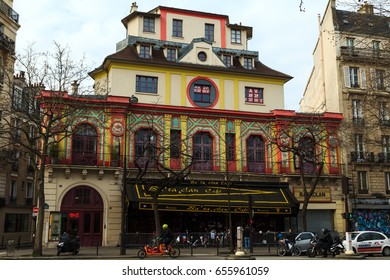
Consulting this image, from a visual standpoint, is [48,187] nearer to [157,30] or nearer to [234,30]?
[157,30]

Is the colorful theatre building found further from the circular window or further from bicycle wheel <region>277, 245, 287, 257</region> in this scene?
bicycle wheel <region>277, 245, 287, 257</region>

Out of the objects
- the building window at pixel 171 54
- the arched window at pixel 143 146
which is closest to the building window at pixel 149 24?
the building window at pixel 171 54

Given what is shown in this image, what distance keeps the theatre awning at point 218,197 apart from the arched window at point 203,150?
4.83 feet

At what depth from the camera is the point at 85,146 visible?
93.1ft

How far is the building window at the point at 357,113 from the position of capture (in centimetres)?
3344

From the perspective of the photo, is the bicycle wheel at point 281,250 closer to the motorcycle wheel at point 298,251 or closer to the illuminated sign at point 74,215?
the motorcycle wheel at point 298,251

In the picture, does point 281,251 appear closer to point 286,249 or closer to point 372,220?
point 286,249

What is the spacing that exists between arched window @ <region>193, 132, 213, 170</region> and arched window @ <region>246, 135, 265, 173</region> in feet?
8.94

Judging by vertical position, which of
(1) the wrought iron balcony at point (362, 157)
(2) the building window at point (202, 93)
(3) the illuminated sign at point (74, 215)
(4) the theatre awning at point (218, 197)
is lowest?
(3) the illuminated sign at point (74, 215)

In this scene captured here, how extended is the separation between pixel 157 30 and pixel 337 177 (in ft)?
56.4

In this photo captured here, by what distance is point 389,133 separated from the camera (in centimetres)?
3319

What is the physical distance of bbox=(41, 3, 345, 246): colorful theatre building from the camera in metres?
27.4

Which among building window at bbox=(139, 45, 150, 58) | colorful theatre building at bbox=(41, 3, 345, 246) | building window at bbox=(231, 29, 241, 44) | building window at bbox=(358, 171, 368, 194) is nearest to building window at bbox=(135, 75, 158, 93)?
colorful theatre building at bbox=(41, 3, 345, 246)

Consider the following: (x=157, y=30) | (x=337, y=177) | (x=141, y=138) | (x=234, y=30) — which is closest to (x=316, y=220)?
(x=337, y=177)
